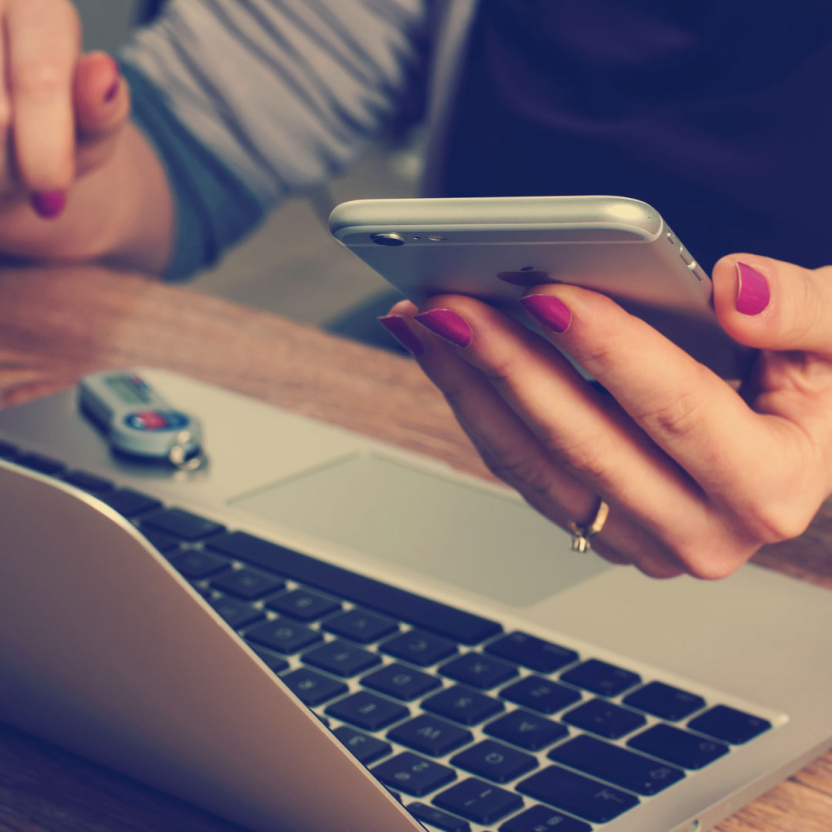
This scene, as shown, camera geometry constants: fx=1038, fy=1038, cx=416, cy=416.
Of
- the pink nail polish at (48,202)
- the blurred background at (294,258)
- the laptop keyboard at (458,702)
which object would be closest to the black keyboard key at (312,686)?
the laptop keyboard at (458,702)

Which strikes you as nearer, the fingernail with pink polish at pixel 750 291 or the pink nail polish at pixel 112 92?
the fingernail with pink polish at pixel 750 291

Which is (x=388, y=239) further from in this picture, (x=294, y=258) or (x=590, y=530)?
(x=294, y=258)

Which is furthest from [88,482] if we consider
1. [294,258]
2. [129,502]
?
[294,258]

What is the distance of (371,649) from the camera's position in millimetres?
332

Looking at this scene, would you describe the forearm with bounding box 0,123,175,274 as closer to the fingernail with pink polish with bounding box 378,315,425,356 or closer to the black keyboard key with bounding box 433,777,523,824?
the fingernail with pink polish with bounding box 378,315,425,356

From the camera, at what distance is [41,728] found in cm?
29

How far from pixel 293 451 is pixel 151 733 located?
242 millimetres

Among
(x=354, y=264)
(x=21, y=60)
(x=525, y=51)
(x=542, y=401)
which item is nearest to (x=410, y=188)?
(x=354, y=264)

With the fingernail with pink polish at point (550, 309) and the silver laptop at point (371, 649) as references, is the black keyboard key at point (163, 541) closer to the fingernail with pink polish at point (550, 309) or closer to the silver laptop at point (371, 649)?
the silver laptop at point (371, 649)

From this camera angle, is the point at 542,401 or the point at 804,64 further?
the point at 804,64

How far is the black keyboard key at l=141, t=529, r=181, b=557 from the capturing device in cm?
38

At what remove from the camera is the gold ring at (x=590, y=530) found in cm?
37

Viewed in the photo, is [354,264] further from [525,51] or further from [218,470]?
[218,470]

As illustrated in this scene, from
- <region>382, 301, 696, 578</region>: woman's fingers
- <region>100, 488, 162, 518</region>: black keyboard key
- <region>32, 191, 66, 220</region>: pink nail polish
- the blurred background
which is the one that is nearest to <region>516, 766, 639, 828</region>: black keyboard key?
<region>382, 301, 696, 578</region>: woman's fingers
